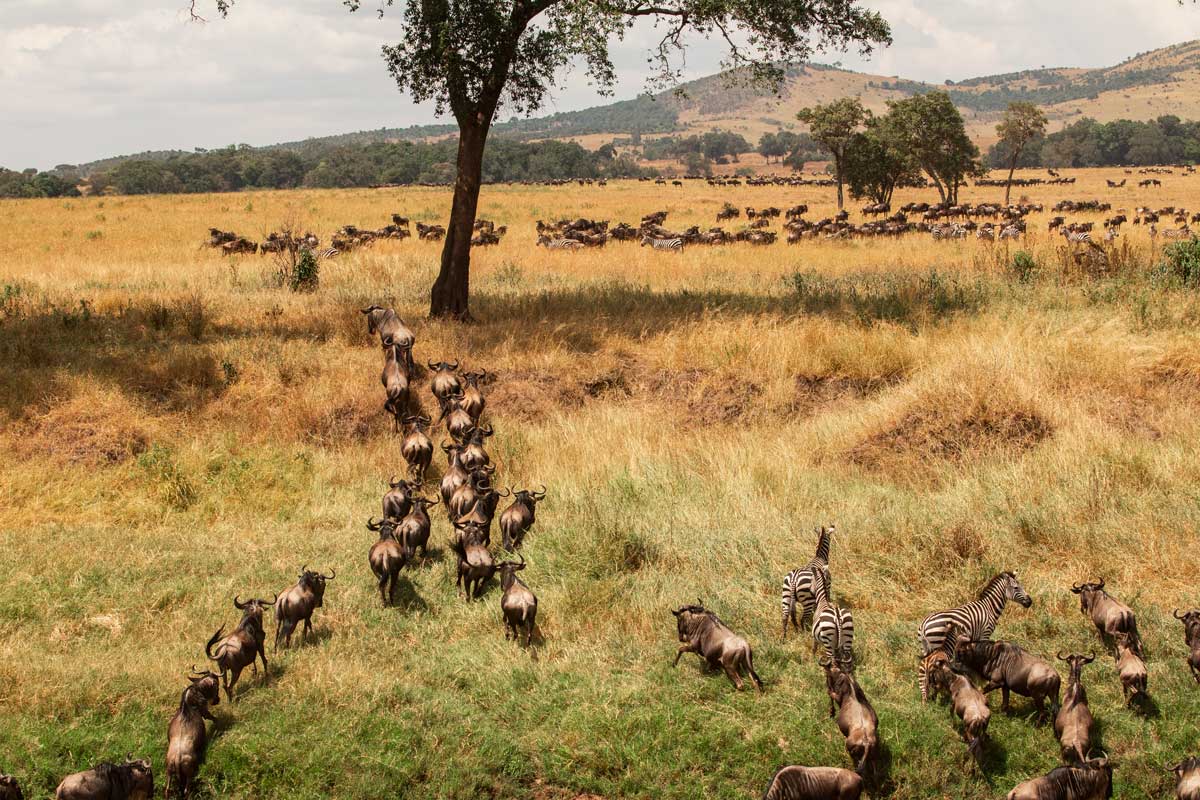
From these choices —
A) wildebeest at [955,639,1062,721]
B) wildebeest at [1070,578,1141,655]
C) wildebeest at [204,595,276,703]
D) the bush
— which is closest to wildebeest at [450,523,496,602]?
wildebeest at [204,595,276,703]

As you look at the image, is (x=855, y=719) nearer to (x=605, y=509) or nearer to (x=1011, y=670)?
(x=1011, y=670)

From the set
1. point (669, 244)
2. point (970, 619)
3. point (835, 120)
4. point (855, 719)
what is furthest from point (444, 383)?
point (835, 120)

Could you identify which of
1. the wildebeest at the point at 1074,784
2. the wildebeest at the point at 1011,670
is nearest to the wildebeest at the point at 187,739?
the wildebeest at the point at 1074,784

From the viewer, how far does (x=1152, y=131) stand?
11369 centimetres

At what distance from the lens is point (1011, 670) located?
5.81 metres

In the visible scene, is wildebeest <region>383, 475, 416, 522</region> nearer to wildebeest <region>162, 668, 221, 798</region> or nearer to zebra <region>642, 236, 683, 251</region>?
wildebeest <region>162, 668, 221, 798</region>

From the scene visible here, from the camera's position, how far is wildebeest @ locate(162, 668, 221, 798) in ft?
16.8

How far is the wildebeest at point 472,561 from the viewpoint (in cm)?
748

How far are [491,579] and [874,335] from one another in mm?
8325

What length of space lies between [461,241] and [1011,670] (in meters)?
12.4

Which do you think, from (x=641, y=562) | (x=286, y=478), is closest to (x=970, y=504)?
(x=641, y=562)

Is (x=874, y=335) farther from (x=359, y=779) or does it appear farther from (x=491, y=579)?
Answer: (x=359, y=779)

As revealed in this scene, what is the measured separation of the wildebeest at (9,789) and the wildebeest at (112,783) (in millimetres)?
186

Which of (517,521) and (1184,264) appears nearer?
(517,521)
